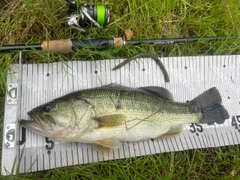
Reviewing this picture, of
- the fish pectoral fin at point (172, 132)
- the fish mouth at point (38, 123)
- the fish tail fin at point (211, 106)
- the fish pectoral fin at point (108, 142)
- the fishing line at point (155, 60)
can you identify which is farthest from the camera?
the fishing line at point (155, 60)

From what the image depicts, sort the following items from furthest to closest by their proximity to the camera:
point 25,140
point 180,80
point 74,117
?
point 180,80 → point 25,140 → point 74,117

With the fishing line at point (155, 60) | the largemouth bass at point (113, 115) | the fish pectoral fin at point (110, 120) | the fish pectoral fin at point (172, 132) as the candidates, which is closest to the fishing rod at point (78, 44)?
the fishing line at point (155, 60)

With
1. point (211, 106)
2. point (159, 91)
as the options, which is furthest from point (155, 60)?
point (211, 106)

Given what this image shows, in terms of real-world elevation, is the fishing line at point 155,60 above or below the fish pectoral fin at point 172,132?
above

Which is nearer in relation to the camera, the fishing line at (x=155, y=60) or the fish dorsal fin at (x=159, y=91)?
the fish dorsal fin at (x=159, y=91)

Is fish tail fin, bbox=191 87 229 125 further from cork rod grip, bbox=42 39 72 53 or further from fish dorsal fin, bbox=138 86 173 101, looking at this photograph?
cork rod grip, bbox=42 39 72 53

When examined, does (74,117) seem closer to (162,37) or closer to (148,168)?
(148,168)

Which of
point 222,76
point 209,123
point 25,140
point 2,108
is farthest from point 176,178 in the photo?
point 2,108

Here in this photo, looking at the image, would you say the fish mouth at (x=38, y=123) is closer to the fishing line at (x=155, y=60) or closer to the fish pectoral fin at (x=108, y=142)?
the fish pectoral fin at (x=108, y=142)
